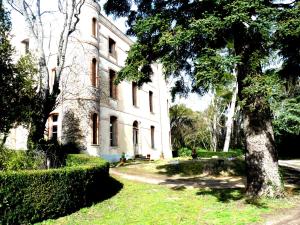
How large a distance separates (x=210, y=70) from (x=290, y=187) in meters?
6.46

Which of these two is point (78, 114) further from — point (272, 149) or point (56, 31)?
point (272, 149)

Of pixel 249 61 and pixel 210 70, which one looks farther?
pixel 249 61

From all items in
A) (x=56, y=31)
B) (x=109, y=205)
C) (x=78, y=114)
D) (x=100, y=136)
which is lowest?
(x=109, y=205)

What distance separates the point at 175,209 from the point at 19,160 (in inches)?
234

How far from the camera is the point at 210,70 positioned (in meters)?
7.50

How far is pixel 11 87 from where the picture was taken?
12.2m

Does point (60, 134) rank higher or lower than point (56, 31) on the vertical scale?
lower

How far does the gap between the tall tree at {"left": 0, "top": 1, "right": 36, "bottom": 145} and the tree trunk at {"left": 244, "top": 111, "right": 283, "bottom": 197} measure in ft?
26.7

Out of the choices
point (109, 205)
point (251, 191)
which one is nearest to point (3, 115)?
point (109, 205)

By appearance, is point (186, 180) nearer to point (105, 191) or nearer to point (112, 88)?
point (105, 191)

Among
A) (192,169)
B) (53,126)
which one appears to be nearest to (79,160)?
(192,169)

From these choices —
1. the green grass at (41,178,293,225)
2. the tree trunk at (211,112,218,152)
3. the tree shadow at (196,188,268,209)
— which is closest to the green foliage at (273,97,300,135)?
the tree trunk at (211,112,218,152)

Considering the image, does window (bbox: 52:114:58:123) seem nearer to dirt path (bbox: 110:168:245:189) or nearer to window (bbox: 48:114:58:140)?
window (bbox: 48:114:58:140)

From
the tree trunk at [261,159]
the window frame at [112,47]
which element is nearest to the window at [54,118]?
the window frame at [112,47]
